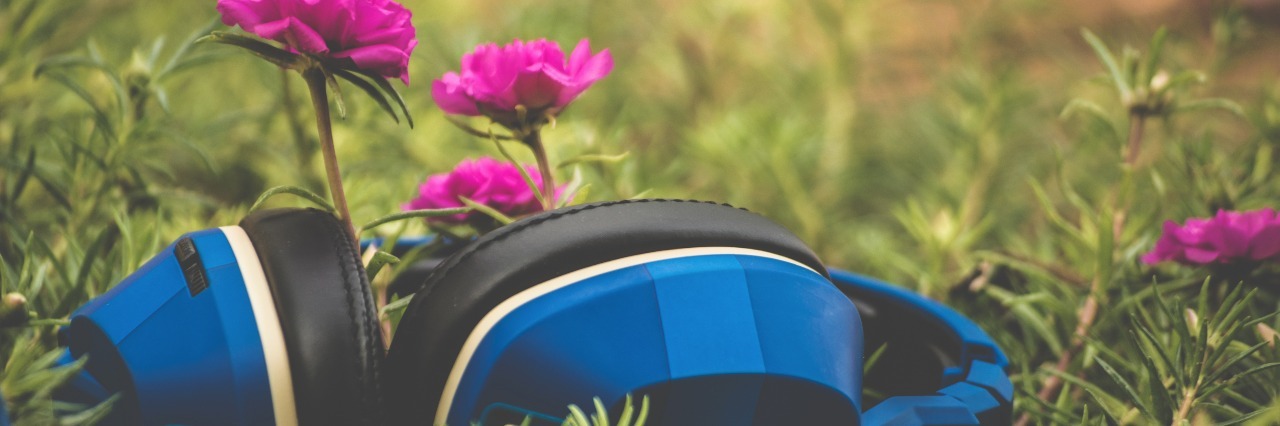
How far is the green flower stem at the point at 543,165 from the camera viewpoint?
50cm

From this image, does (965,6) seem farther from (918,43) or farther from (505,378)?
(505,378)

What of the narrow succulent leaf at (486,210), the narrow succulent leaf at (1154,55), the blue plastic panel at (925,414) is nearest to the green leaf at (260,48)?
the narrow succulent leaf at (486,210)

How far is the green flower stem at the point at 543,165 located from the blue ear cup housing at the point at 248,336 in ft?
0.40

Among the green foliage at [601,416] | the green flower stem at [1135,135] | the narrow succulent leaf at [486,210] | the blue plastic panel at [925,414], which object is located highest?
the narrow succulent leaf at [486,210]

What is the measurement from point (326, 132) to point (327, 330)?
0.11 meters

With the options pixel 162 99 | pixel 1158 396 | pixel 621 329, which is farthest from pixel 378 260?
pixel 1158 396

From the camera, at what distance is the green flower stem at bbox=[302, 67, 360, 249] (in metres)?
0.43

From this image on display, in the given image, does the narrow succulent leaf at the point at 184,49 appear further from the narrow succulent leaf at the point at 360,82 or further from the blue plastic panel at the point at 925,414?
the blue plastic panel at the point at 925,414

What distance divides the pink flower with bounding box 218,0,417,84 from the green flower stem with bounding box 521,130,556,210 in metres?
0.10

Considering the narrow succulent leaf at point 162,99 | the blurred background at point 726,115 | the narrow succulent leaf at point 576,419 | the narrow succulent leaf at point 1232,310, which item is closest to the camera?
the narrow succulent leaf at point 576,419

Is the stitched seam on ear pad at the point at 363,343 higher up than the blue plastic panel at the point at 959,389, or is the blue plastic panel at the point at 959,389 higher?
the stitched seam on ear pad at the point at 363,343

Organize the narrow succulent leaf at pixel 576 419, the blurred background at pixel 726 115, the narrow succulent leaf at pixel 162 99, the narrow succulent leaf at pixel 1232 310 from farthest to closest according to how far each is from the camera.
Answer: the blurred background at pixel 726 115 → the narrow succulent leaf at pixel 162 99 → the narrow succulent leaf at pixel 1232 310 → the narrow succulent leaf at pixel 576 419

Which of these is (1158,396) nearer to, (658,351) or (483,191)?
(658,351)

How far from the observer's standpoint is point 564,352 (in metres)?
0.39
